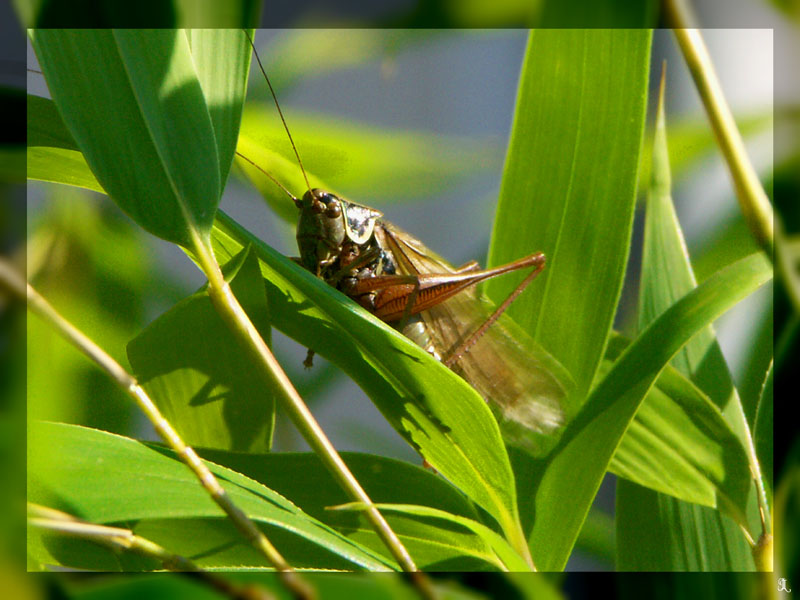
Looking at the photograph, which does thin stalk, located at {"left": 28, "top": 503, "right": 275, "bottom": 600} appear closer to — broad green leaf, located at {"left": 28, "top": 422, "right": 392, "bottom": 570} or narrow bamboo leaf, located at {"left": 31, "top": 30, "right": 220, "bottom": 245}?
broad green leaf, located at {"left": 28, "top": 422, "right": 392, "bottom": 570}

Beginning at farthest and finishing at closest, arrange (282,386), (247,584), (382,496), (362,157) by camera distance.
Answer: (362,157) → (382,496) → (282,386) → (247,584)

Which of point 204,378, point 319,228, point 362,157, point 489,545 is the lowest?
point 489,545

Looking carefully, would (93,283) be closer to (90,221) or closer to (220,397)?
(90,221)

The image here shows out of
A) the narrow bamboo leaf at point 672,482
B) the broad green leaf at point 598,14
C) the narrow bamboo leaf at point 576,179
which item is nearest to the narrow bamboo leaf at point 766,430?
the narrow bamboo leaf at point 672,482

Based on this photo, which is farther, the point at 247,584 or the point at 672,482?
the point at 672,482

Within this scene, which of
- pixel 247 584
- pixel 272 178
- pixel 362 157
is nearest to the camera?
pixel 247 584

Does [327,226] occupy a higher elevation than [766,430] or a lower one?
higher

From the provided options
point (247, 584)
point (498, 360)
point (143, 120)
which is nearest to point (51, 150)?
point (143, 120)

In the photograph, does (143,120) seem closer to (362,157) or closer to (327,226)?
(327,226)
